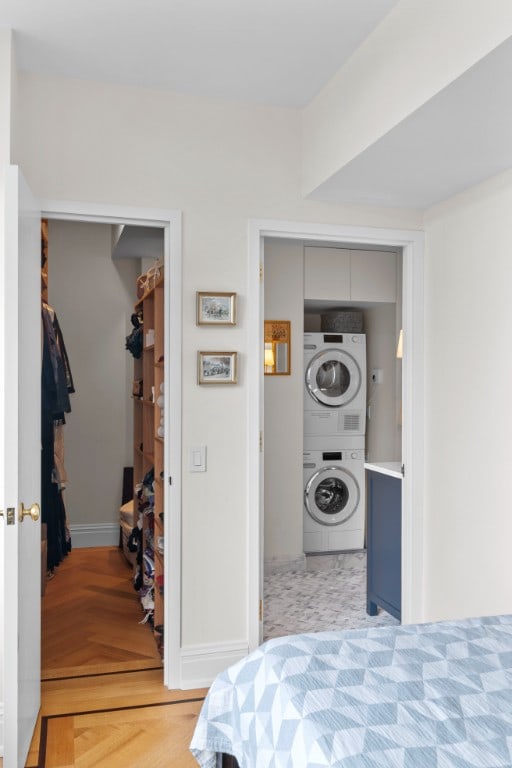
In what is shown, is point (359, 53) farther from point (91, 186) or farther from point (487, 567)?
point (487, 567)

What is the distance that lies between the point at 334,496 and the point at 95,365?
2.22m

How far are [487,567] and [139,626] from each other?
1.96 metres

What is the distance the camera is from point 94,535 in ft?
17.5

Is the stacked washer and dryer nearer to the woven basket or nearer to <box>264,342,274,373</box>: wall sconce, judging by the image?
the woven basket

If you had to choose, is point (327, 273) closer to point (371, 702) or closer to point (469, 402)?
point (469, 402)

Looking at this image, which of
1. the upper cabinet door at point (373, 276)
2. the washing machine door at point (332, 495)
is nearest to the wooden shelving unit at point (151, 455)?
the washing machine door at point (332, 495)

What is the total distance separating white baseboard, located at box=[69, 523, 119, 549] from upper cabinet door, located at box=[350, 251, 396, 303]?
8.88ft

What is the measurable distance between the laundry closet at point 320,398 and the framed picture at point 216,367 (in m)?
1.63

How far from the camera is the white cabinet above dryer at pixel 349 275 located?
15.6 feet

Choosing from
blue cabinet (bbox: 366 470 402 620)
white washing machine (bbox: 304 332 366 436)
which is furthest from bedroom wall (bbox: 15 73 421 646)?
white washing machine (bbox: 304 332 366 436)

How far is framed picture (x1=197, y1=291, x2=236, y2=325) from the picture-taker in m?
2.97

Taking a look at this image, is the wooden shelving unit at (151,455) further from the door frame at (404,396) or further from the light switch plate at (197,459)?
the door frame at (404,396)

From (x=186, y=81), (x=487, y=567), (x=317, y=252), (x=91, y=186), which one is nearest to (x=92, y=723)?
(x=487, y=567)

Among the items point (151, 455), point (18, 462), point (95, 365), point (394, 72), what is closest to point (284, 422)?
point (151, 455)
